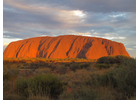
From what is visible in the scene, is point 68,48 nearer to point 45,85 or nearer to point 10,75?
point 10,75

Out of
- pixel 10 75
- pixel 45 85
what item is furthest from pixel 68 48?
pixel 45 85

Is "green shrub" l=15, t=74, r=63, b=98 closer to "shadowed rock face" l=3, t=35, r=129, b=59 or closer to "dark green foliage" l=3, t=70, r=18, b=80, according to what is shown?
"dark green foliage" l=3, t=70, r=18, b=80

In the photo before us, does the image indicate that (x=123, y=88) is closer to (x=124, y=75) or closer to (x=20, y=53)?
(x=124, y=75)

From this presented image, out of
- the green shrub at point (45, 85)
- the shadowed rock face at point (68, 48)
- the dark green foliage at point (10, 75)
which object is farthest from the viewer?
the shadowed rock face at point (68, 48)

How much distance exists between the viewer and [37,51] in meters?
55.6

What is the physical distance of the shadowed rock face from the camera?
5047 cm

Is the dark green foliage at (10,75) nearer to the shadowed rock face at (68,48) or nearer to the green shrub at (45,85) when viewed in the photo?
the green shrub at (45,85)

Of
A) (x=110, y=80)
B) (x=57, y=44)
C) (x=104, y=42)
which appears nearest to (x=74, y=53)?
(x=57, y=44)

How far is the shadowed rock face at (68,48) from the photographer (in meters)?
50.5

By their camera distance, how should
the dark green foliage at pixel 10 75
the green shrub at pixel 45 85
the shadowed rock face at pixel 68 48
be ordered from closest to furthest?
1. the green shrub at pixel 45 85
2. the dark green foliage at pixel 10 75
3. the shadowed rock face at pixel 68 48

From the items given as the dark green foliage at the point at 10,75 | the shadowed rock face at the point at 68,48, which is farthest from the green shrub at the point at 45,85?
the shadowed rock face at the point at 68,48

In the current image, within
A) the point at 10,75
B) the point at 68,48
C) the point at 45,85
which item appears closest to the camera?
the point at 45,85

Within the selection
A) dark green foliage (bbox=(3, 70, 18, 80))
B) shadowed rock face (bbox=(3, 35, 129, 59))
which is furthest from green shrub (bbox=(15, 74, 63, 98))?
shadowed rock face (bbox=(3, 35, 129, 59))

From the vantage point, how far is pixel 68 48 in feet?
176
